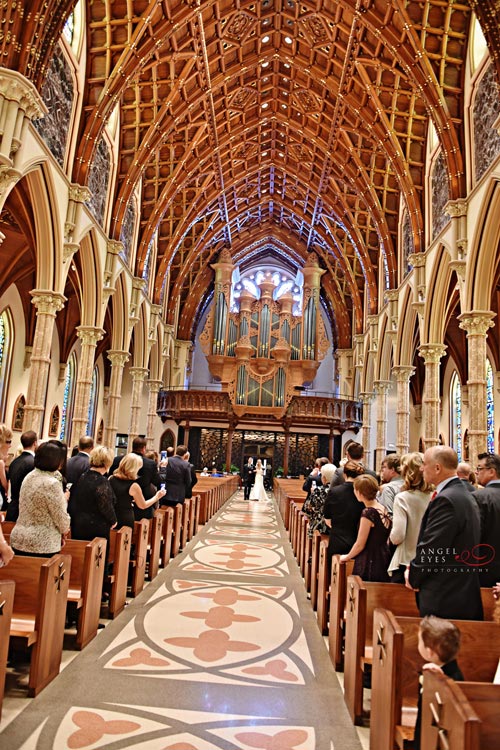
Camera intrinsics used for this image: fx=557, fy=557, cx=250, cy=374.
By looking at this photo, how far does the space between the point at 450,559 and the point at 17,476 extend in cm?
415

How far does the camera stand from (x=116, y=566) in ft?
17.2

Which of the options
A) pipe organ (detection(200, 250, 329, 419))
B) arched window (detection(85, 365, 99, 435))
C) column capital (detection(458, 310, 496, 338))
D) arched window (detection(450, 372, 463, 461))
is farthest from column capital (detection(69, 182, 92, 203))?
arched window (detection(450, 372, 463, 461))

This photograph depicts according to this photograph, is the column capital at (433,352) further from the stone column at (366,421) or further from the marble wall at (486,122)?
the stone column at (366,421)

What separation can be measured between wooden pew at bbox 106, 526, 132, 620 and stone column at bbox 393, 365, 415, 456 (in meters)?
11.9

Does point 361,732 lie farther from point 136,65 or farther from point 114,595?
point 136,65

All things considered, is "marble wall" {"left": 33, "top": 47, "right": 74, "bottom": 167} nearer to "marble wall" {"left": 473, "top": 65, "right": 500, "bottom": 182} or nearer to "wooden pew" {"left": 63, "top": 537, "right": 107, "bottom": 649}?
"marble wall" {"left": 473, "top": 65, "right": 500, "bottom": 182}

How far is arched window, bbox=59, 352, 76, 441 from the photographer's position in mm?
21719

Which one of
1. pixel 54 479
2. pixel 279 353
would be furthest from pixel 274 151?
pixel 54 479

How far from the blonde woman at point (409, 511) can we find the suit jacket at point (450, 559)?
868mm

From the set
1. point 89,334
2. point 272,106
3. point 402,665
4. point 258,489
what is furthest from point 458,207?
point 258,489

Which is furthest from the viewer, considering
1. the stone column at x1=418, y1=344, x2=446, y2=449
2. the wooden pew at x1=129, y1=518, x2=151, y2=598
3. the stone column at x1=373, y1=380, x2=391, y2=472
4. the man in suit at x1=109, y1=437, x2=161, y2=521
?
the stone column at x1=373, y1=380, x2=391, y2=472

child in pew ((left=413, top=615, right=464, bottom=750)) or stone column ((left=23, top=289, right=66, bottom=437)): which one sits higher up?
stone column ((left=23, top=289, right=66, bottom=437))

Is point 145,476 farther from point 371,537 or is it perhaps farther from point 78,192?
point 78,192

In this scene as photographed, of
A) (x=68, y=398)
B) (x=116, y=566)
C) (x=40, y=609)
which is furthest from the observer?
(x=68, y=398)
